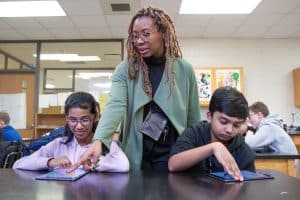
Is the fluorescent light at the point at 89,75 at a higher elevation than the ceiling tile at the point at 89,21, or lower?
lower

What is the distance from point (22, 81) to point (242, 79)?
362 cm

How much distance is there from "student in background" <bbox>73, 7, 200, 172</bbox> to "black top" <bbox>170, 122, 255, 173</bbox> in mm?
65

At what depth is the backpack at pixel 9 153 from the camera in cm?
173

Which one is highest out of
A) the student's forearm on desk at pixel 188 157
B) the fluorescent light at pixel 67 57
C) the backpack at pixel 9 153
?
the fluorescent light at pixel 67 57

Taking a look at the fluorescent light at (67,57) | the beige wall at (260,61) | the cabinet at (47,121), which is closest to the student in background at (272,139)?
the beige wall at (260,61)

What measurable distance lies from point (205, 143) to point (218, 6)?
3111 mm

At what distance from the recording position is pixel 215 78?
5039 millimetres

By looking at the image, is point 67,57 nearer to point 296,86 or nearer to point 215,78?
point 215,78

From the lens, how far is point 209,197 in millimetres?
653

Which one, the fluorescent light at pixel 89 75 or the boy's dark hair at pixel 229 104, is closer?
the boy's dark hair at pixel 229 104

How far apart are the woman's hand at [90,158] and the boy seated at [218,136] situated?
241mm

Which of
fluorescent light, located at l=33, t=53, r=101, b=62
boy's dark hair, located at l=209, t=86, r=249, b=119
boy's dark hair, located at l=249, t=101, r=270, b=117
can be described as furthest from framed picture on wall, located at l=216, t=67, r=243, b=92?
boy's dark hair, located at l=209, t=86, r=249, b=119

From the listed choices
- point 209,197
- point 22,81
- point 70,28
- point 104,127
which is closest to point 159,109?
point 104,127

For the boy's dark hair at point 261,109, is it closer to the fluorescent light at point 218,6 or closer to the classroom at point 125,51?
the classroom at point 125,51
